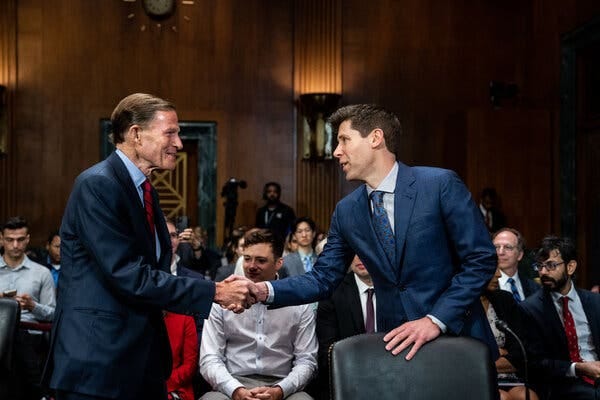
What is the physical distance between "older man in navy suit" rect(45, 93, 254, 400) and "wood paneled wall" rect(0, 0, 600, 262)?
25.1 ft

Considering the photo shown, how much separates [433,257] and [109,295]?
1.03m

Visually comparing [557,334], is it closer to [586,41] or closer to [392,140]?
[392,140]

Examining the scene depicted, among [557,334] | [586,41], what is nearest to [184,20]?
[586,41]

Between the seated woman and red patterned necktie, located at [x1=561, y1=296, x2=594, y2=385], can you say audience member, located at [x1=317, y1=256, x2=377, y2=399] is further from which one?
red patterned necktie, located at [x1=561, y1=296, x2=594, y2=385]

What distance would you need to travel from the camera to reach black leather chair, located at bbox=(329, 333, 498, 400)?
2295 millimetres

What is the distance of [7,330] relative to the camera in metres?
3.24

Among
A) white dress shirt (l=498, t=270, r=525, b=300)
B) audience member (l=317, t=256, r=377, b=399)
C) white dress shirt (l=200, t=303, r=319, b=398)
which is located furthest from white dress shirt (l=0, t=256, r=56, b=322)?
white dress shirt (l=498, t=270, r=525, b=300)

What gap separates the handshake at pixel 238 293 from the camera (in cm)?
290

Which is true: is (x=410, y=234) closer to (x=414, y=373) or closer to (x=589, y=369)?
(x=414, y=373)

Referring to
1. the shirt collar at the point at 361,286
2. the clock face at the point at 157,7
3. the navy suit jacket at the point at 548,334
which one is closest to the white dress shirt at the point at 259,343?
the shirt collar at the point at 361,286

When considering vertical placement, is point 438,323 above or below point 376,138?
below

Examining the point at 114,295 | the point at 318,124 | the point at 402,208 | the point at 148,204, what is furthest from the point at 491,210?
the point at 114,295

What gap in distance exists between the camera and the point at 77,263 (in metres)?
2.55

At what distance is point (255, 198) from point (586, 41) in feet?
14.0
